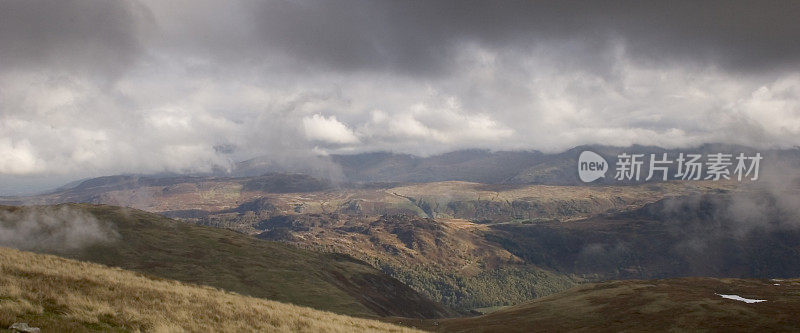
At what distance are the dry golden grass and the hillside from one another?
50.0 metres

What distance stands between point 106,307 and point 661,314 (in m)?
71.0

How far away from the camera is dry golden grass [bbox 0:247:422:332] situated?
57.5ft

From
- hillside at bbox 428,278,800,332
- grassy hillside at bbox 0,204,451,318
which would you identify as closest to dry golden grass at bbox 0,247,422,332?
hillside at bbox 428,278,800,332

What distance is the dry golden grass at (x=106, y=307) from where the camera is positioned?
17531mm

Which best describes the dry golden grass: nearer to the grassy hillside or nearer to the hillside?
the hillside

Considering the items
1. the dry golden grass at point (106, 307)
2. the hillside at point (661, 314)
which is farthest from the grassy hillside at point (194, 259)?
the dry golden grass at point (106, 307)

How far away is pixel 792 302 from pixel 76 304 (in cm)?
8522

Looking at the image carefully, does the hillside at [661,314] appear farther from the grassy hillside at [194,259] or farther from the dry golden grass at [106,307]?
the grassy hillside at [194,259]

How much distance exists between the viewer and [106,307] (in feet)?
66.0

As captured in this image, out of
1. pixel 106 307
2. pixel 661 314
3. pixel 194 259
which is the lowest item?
pixel 194 259

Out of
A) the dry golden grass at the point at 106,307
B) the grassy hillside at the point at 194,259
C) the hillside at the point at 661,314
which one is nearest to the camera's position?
the dry golden grass at the point at 106,307

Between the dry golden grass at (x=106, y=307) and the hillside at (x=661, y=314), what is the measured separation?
49972mm

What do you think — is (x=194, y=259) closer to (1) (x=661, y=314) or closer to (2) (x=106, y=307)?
(2) (x=106, y=307)

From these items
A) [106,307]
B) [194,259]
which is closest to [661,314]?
[106,307]
